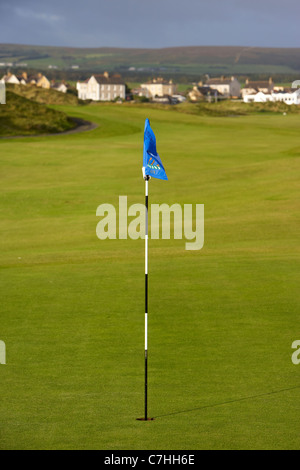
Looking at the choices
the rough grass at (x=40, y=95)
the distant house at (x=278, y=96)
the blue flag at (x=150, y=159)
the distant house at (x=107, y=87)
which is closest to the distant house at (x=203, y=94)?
the distant house at (x=278, y=96)

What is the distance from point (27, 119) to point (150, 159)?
52.5 metres

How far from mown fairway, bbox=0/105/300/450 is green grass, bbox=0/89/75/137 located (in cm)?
2585

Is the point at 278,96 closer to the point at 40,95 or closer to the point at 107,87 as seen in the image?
the point at 107,87

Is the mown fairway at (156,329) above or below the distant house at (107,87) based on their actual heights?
above

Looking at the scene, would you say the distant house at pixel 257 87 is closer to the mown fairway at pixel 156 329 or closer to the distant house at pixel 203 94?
the distant house at pixel 203 94

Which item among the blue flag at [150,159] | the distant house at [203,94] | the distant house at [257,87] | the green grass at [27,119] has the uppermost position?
the blue flag at [150,159]

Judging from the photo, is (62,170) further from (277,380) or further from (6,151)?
(277,380)

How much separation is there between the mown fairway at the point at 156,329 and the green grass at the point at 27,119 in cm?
2585

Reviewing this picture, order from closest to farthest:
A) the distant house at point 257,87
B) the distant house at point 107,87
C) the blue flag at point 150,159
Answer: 1. the blue flag at point 150,159
2. the distant house at point 257,87
3. the distant house at point 107,87

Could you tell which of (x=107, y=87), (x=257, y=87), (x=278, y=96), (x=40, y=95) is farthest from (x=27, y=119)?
(x=257, y=87)

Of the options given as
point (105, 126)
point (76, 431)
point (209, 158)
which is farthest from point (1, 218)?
point (105, 126)

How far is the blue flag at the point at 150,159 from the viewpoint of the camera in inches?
409

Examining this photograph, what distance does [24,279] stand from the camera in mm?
18297
